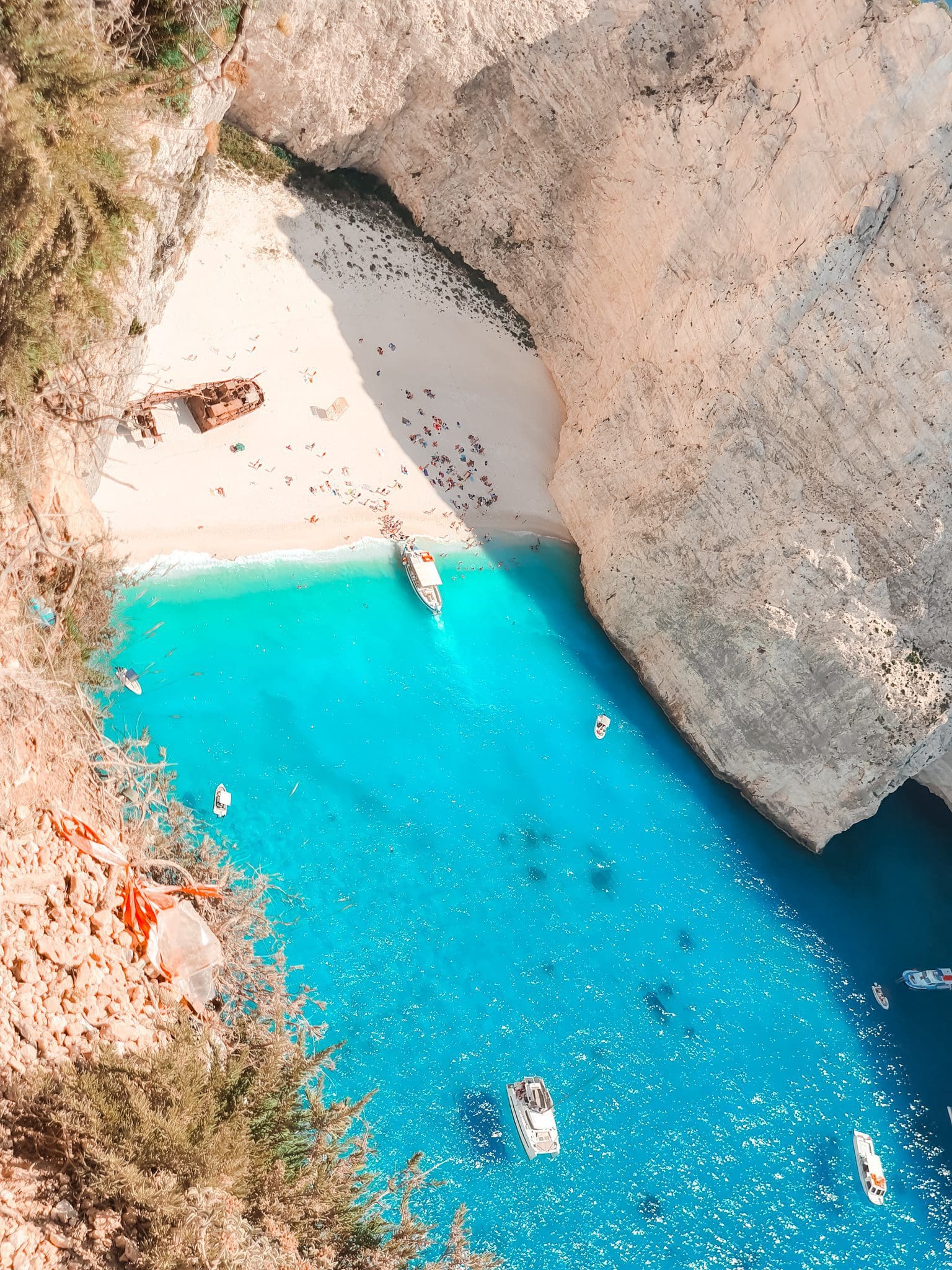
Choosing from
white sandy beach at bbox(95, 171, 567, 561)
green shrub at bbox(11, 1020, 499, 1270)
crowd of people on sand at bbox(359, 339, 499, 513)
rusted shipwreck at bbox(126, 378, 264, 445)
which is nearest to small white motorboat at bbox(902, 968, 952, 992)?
green shrub at bbox(11, 1020, 499, 1270)

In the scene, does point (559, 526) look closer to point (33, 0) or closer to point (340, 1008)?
point (340, 1008)

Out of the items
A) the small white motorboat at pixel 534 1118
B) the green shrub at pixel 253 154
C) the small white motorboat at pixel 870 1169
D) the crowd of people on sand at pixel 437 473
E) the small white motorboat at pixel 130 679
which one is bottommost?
the small white motorboat at pixel 534 1118

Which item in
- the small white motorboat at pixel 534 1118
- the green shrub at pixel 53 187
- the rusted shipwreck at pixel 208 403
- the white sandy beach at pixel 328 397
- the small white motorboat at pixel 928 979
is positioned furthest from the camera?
the small white motorboat at pixel 928 979

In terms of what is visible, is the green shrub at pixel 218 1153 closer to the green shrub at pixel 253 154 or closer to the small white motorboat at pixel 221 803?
the small white motorboat at pixel 221 803

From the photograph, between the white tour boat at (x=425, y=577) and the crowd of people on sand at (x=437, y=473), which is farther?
the crowd of people on sand at (x=437, y=473)

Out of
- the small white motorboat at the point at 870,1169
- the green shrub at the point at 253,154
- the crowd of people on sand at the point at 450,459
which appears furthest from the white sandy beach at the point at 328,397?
the small white motorboat at the point at 870,1169

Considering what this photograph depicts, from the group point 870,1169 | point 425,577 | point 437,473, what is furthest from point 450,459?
point 870,1169

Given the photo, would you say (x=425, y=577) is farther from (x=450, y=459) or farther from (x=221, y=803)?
(x=221, y=803)
